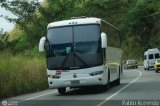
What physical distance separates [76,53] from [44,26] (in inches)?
1075

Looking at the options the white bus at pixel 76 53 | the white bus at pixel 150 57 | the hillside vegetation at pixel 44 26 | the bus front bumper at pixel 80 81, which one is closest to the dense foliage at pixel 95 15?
the hillside vegetation at pixel 44 26

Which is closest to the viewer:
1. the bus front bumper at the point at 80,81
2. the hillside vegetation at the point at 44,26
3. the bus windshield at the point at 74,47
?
A: the bus front bumper at the point at 80,81

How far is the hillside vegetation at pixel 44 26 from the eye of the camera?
2867 centimetres

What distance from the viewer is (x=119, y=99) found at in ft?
63.5

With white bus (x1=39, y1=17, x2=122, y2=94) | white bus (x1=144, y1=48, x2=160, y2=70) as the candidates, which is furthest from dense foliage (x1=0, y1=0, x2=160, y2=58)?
white bus (x1=39, y1=17, x2=122, y2=94)

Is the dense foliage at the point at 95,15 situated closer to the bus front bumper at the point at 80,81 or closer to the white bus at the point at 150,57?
the white bus at the point at 150,57

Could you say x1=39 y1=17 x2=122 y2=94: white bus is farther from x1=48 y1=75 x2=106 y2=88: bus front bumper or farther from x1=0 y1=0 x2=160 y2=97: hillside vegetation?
x1=0 y1=0 x2=160 y2=97: hillside vegetation

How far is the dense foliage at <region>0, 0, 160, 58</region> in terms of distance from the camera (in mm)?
49031

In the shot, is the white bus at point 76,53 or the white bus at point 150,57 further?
the white bus at point 150,57

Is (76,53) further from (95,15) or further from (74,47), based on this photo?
(95,15)

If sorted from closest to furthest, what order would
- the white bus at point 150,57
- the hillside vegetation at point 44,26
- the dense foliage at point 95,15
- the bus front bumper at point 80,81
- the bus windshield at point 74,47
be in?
the bus front bumper at point 80,81 → the bus windshield at point 74,47 → the hillside vegetation at point 44,26 → the dense foliage at point 95,15 → the white bus at point 150,57

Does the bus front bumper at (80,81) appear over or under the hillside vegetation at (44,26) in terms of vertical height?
under

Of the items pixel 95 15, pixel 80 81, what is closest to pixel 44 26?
pixel 95 15

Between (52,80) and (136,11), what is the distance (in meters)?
55.5
